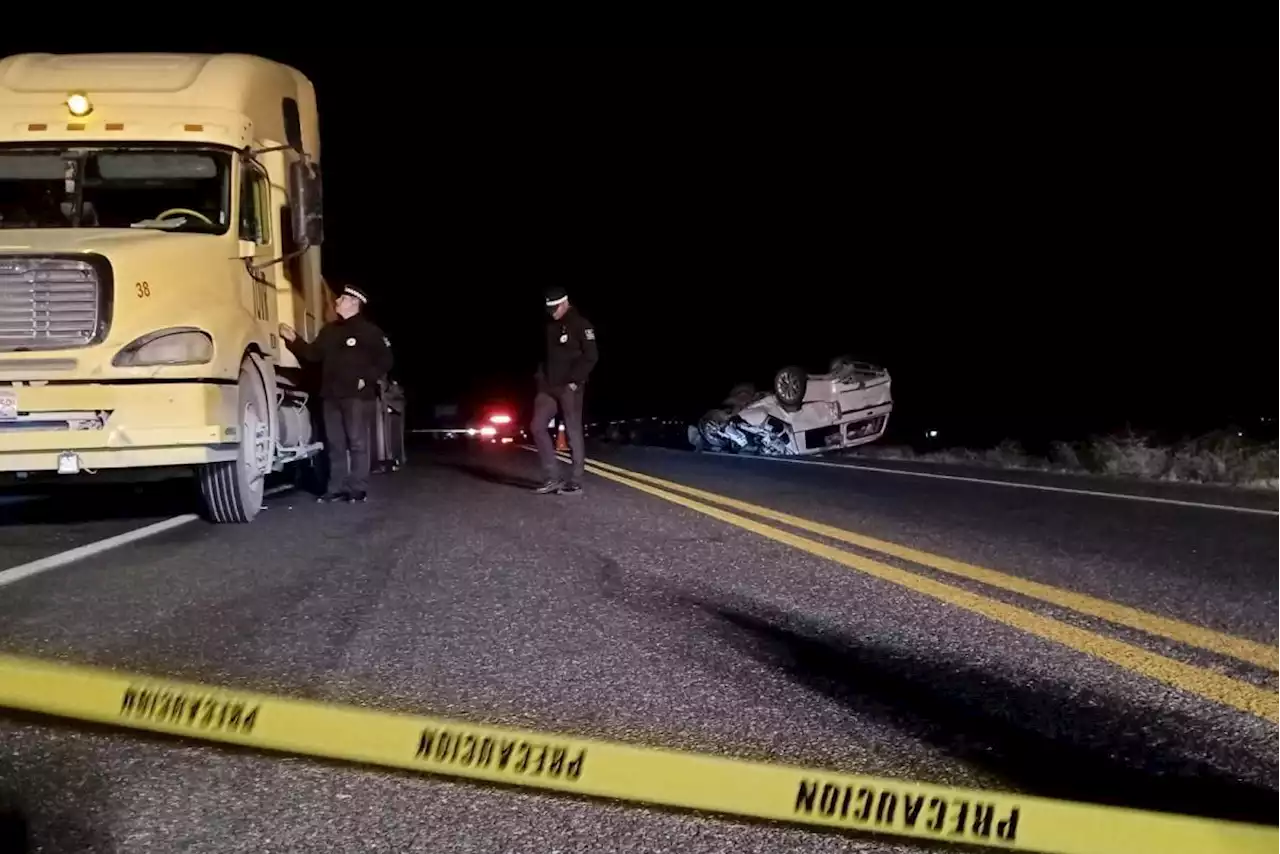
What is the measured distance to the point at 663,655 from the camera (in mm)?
4133

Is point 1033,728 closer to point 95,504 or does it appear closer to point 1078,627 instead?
point 1078,627

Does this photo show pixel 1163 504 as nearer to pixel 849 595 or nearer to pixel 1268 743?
pixel 849 595

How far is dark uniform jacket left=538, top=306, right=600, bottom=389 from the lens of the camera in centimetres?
1051

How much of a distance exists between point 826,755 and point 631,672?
99cm

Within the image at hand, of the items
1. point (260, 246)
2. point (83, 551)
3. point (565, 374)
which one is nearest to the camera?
point (83, 551)

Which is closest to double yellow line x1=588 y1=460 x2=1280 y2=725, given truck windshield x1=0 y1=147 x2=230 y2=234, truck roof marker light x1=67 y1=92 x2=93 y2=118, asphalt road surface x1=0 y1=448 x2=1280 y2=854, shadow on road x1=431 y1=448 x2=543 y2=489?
asphalt road surface x1=0 y1=448 x2=1280 y2=854

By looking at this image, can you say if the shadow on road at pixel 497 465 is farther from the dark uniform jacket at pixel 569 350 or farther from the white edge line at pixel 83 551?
the white edge line at pixel 83 551

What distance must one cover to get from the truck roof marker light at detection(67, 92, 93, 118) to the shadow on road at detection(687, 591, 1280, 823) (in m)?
6.58

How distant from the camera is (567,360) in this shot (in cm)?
1055

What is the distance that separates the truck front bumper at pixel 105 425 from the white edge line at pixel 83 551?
0.47m

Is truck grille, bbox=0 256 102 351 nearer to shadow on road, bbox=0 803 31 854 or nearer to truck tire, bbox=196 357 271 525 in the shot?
truck tire, bbox=196 357 271 525

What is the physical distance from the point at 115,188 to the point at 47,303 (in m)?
1.53

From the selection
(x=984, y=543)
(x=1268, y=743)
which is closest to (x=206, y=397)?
(x=984, y=543)

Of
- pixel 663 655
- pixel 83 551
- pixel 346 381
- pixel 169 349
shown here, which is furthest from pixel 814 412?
pixel 663 655
